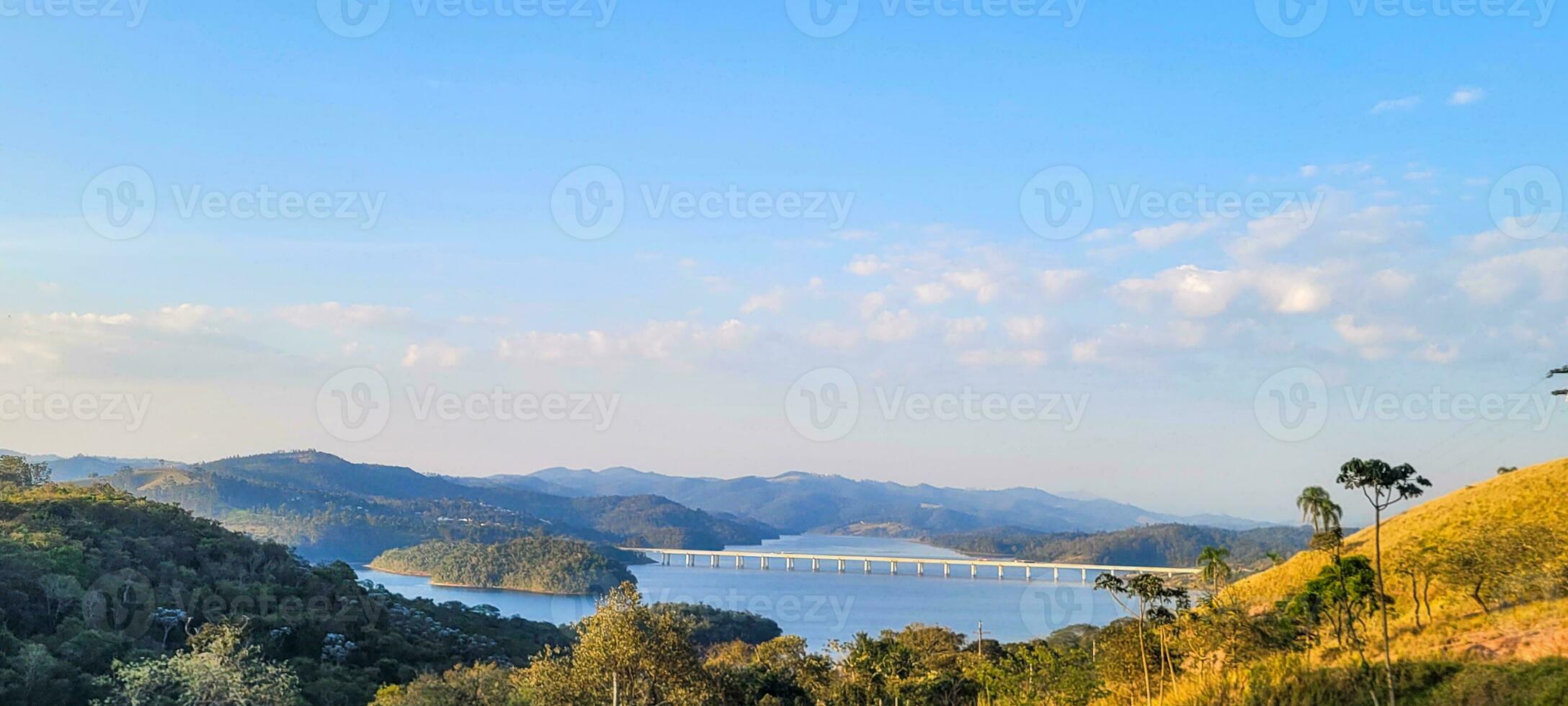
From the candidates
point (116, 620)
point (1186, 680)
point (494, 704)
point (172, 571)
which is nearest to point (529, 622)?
point (172, 571)

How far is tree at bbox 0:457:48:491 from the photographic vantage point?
237ft

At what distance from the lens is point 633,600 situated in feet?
69.2

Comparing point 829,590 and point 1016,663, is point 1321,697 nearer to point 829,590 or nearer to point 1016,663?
point 1016,663

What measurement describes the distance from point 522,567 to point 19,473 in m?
71.7

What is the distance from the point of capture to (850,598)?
12738 cm

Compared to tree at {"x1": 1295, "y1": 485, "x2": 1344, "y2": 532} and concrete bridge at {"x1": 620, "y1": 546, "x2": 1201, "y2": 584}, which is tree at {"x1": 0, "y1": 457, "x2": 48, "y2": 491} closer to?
tree at {"x1": 1295, "y1": 485, "x2": 1344, "y2": 532}

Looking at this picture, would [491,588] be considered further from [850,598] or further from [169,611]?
[169,611]

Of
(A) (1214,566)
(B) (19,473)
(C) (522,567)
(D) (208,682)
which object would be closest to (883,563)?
(C) (522,567)

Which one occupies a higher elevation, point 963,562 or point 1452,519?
point 1452,519

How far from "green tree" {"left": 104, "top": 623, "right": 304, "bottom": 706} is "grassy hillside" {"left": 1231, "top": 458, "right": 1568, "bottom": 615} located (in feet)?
91.0

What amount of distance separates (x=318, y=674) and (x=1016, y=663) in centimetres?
2800

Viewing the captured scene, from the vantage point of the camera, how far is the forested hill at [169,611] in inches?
1524

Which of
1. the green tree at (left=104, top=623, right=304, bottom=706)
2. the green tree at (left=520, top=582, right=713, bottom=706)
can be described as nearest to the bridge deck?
the green tree at (left=104, top=623, right=304, bottom=706)

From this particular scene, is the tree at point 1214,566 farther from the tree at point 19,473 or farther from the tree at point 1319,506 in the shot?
the tree at point 19,473
